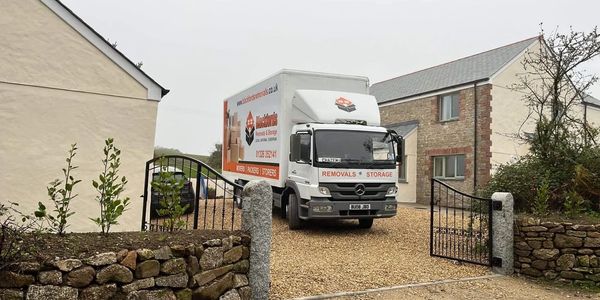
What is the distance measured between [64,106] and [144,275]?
5.22 meters

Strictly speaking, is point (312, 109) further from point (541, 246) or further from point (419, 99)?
point (419, 99)

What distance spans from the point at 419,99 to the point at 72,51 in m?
16.5

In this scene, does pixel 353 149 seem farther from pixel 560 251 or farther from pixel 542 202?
pixel 560 251

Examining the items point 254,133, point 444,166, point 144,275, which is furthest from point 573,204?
point 444,166

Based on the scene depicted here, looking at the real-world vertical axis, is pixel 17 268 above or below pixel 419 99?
below

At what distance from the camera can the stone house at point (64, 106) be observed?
24.4 feet

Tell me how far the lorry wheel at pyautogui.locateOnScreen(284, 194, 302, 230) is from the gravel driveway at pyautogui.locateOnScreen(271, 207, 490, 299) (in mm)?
192

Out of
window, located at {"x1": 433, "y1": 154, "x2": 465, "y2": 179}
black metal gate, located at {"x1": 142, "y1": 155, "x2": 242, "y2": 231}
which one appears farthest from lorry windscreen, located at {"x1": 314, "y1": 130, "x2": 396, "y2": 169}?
window, located at {"x1": 433, "y1": 154, "x2": 465, "y2": 179}

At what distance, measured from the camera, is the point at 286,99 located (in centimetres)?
1087

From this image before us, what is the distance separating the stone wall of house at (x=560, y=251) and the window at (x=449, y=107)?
510 inches

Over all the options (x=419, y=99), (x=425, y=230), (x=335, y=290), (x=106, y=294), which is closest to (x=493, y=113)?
(x=419, y=99)

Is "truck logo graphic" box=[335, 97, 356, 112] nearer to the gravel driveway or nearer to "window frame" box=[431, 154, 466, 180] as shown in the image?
the gravel driveway

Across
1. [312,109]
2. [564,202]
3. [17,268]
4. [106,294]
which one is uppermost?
[312,109]

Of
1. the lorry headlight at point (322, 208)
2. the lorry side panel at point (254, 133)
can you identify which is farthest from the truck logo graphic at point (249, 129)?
the lorry headlight at point (322, 208)
